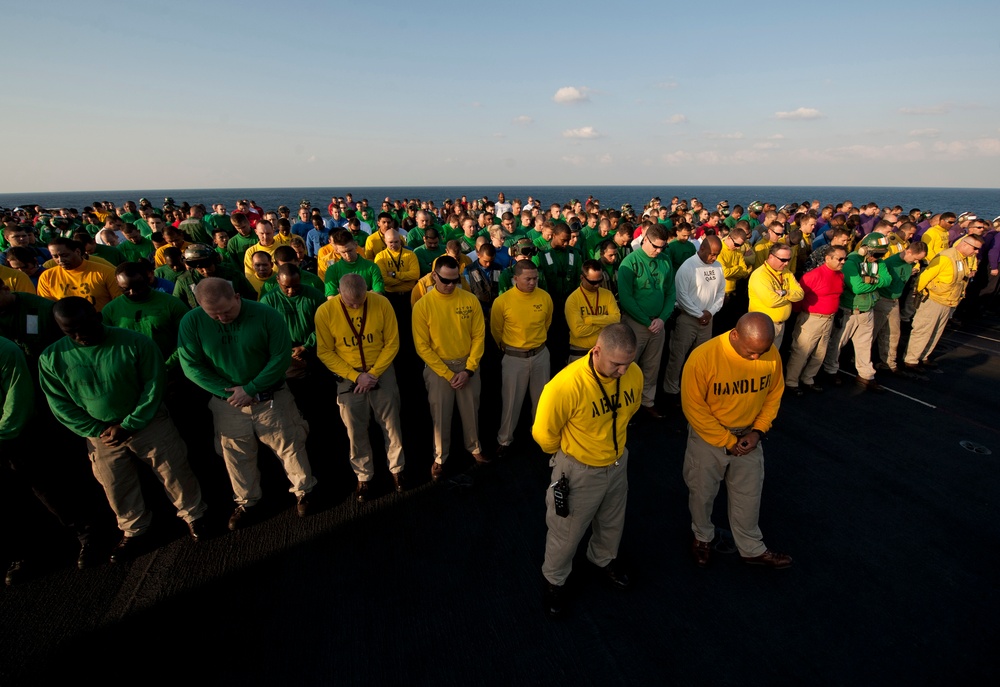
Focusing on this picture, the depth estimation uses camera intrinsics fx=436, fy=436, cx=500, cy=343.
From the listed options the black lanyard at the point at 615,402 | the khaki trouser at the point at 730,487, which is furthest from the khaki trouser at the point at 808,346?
the black lanyard at the point at 615,402

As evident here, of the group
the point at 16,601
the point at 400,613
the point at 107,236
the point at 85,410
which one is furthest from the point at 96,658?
the point at 107,236

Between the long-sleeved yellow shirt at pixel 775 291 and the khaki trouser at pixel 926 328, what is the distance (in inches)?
128

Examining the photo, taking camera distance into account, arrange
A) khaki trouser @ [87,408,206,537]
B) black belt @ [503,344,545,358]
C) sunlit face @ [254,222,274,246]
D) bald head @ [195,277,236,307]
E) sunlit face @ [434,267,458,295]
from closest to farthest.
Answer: bald head @ [195,277,236,307]
khaki trouser @ [87,408,206,537]
sunlit face @ [434,267,458,295]
black belt @ [503,344,545,358]
sunlit face @ [254,222,274,246]

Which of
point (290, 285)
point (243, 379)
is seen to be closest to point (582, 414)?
point (243, 379)

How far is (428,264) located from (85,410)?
5210 millimetres

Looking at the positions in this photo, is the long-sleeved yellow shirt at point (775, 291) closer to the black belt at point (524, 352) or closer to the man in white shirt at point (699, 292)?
the man in white shirt at point (699, 292)

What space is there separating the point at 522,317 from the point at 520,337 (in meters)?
0.24

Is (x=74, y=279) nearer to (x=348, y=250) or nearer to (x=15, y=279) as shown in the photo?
(x=15, y=279)

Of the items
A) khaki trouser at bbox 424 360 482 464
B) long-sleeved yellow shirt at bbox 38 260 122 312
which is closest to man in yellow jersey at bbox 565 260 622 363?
khaki trouser at bbox 424 360 482 464

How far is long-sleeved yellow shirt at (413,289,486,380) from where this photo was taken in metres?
4.65

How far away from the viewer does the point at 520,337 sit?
16.4ft

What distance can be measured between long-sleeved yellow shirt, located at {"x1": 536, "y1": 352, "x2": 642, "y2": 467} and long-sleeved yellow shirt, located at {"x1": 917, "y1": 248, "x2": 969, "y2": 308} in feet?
24.9

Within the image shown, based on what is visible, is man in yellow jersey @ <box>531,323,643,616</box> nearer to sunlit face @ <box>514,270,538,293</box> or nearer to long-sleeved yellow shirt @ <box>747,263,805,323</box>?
sunlit face @ <box>514,270,538,293</box>

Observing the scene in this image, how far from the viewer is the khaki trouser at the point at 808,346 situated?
6559 millimetres
